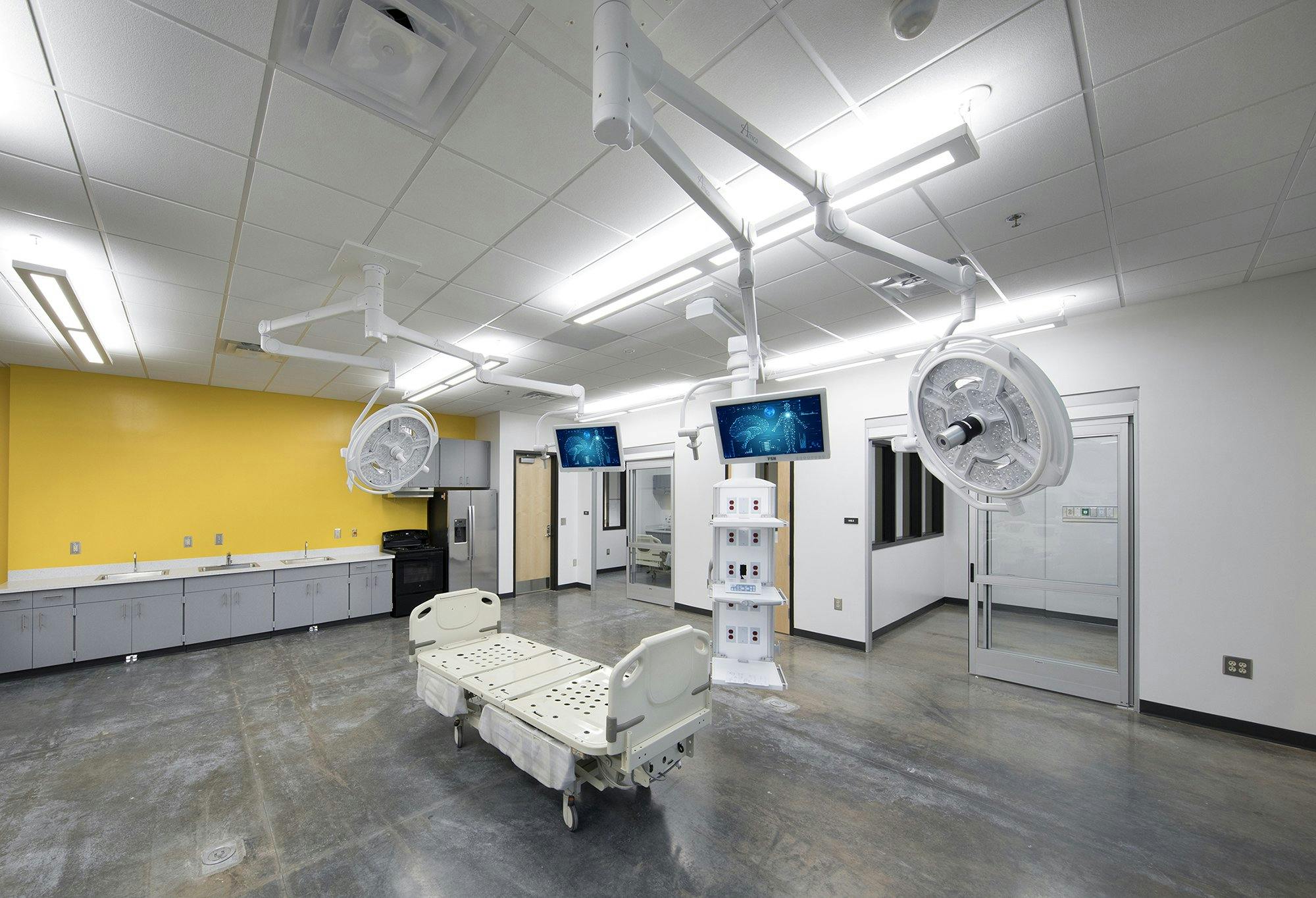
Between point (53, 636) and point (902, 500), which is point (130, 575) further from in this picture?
point (902, 500)

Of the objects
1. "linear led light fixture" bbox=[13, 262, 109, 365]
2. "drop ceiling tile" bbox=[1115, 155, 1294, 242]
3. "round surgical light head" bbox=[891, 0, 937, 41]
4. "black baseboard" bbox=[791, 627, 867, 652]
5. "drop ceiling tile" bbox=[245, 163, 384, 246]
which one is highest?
"round surgical light head" bbox=[891, 0, 937, 41]

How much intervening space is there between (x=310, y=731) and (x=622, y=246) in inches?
156

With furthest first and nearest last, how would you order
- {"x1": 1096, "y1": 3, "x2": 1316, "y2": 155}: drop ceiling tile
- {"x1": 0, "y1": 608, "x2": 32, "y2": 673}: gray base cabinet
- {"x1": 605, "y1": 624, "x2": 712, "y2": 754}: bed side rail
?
{"x1": 0, "y1": 608, "x2": 32, "y2": 673}: gray base cabinet, {"x1": 605, "y1": 624, "x2": 712, "y2": 754}: bed side rail, {"x1": 1096, "y1": 3, "x2": 1316, "y2": 155}: drop ceiling tile

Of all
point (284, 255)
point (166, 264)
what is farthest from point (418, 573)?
point (284, 255)

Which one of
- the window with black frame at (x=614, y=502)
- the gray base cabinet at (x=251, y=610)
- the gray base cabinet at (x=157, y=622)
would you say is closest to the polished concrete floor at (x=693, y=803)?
the gray base cabinet at (x=157, y=622)

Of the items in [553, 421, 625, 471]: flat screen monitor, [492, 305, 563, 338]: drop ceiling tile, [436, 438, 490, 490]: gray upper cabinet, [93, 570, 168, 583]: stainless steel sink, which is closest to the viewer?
[492, 305, 563, 338]: drop ceiling tile

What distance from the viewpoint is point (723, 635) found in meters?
4.77

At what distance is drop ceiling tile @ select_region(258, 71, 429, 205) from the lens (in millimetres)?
1809

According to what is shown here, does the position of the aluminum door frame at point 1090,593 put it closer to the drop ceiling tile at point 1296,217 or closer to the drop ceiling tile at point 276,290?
the drop ceiling tile at point 1296,217

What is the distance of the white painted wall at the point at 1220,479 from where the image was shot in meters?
3.37

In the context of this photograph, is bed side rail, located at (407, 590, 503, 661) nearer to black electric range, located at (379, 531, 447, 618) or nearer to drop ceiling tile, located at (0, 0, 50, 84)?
drop ceiling tile, located at (0, 0, 50, 84)

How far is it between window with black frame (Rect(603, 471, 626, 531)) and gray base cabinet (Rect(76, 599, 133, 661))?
6.36m

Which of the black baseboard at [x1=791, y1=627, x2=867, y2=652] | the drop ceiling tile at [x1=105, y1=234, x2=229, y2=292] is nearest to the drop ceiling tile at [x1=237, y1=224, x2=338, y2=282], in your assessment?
the drop ceiling tile at [x1=105, y1=234, x2=229, y2=292]

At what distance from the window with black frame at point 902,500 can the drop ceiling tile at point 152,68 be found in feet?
18.0
